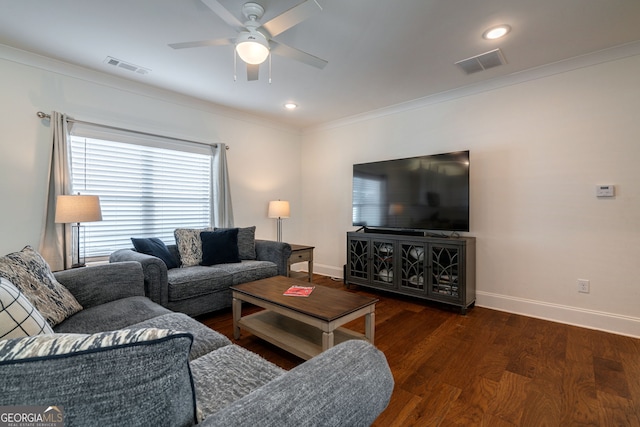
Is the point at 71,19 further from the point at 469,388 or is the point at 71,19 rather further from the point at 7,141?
the point at 469,388

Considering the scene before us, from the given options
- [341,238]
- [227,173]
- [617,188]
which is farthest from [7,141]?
[617,188]

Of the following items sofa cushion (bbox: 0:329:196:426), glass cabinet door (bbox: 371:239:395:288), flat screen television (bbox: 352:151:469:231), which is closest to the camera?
sofa cushion (bbox: 0:329:196:426)

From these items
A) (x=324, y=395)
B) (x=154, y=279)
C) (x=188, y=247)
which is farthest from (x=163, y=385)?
(x=188, y=247)

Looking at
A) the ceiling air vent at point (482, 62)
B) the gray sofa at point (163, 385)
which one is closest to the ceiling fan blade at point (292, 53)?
the ceiling air vent at point (482, 62)

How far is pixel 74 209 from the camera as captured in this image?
2.50 m

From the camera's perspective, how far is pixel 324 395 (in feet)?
2.40

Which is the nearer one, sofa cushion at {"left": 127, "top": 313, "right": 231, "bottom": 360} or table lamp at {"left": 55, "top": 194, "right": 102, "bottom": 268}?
sofa cushion at {"left": 127, "top": 313, "right": 231, "bottom": 360}

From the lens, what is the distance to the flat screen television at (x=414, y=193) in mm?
3219

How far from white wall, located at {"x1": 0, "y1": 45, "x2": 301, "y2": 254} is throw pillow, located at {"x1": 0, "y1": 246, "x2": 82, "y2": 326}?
54.4 inches

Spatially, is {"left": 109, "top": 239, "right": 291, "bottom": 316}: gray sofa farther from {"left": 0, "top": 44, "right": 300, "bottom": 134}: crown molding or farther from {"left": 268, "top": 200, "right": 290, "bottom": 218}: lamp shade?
{"left": 0, "top": 44, "right": 300, "bottom": 134}: crown molding

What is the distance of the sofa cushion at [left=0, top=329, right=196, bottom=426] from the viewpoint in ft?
1.61

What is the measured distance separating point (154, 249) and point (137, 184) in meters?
0.92

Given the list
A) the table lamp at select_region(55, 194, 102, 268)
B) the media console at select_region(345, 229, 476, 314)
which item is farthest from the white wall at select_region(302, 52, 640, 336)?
the table lamp at select_region(55, 194, 102, 268)

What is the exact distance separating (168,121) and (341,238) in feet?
9.44
